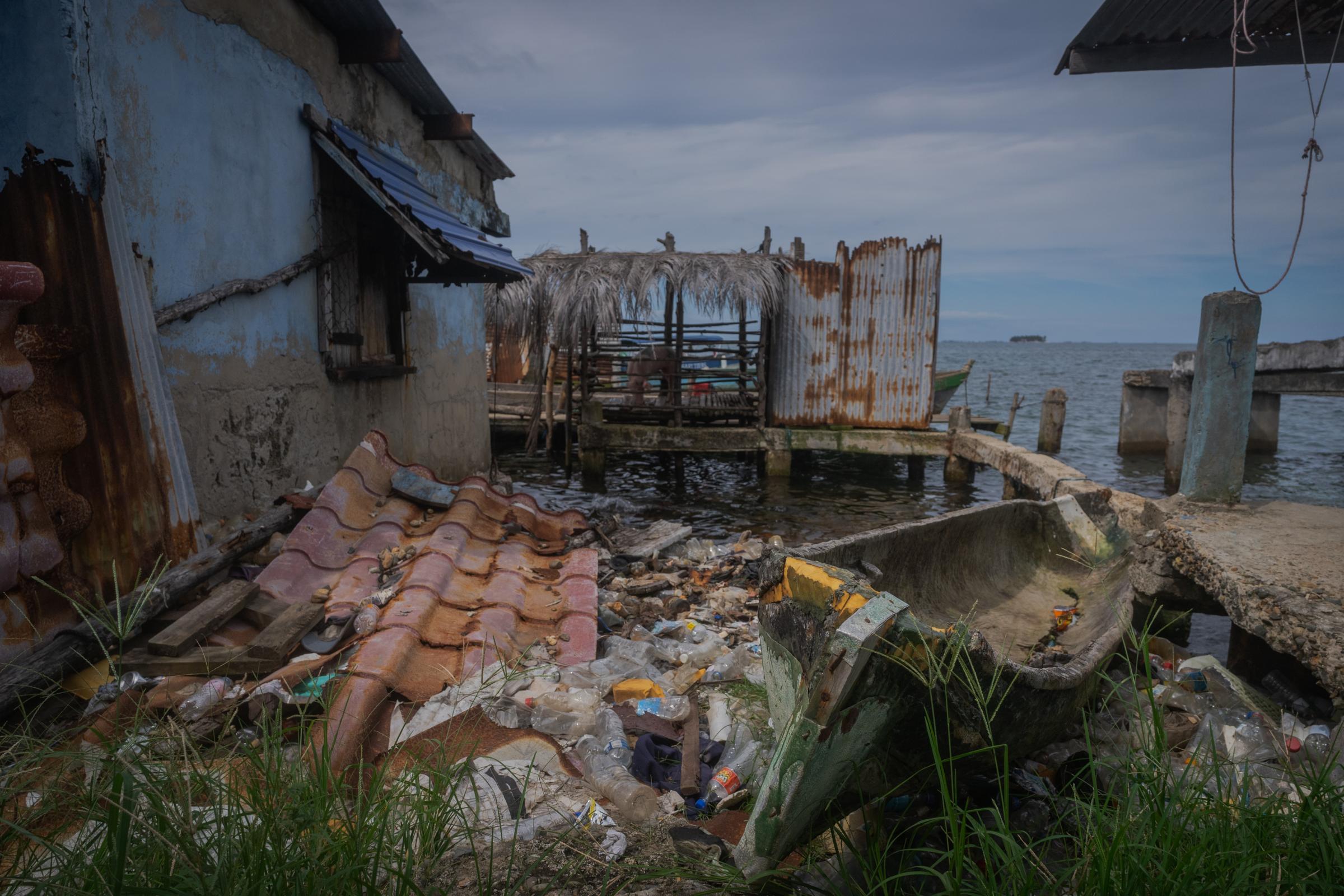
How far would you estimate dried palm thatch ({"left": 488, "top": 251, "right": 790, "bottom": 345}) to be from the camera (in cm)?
1136

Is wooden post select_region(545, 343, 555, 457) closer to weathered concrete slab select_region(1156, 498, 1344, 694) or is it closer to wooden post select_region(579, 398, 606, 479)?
wooden post select_region(579, 398, 606, 479)

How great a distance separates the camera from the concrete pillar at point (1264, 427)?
650 inches

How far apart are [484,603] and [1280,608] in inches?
160

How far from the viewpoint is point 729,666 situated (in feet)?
13.5

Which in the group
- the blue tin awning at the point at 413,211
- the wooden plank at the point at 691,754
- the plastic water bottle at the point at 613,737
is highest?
the blue tin awning at the point at 413,211

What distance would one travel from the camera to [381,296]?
6789 mm

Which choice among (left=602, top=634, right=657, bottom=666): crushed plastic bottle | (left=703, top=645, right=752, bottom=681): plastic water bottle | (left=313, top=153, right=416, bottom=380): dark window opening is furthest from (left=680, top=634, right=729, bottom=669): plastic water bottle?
(left=313, top=153, right=416, bottom=380): dark window opening

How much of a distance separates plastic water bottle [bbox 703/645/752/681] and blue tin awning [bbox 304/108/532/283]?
3419mm

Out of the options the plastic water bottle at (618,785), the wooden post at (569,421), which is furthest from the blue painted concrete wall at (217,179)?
the wooden post at (569,421)

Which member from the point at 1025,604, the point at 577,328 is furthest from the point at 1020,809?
the point at 577,328

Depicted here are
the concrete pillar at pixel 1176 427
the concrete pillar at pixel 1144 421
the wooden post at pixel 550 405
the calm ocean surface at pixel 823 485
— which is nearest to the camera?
the calm ocean surface at pixel 823 485

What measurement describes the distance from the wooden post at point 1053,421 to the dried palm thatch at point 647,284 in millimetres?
8086

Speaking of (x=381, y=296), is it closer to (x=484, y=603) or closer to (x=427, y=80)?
(x=427, y=80)

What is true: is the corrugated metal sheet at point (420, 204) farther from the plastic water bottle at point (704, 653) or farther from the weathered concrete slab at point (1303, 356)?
the weathered concrete slab at point (1303, 356)
